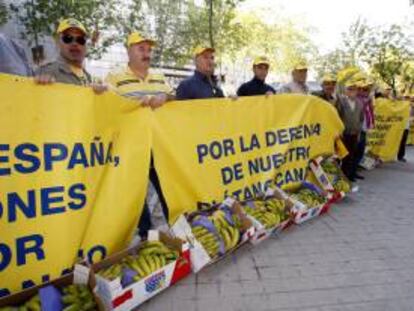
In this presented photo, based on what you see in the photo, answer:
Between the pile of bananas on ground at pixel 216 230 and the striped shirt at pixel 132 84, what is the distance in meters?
1.25

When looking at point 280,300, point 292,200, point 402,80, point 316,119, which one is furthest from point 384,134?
point 402,80

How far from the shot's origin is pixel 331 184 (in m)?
5.73

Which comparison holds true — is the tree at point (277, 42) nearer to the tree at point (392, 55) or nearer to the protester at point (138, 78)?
the tree at point (392, 55)

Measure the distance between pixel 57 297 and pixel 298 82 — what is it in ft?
16.3

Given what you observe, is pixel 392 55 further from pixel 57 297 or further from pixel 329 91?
pixel 57 297

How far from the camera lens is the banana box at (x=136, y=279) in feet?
9.20

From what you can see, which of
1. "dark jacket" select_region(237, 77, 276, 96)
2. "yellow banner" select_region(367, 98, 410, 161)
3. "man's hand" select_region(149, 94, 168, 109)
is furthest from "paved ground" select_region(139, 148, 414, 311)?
"yellow banner" select_region(367, 98, 410, 161)

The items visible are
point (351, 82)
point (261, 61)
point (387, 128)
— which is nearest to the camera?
point (261, 61)

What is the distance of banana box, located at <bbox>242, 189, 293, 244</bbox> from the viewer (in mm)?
4227

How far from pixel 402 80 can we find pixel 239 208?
61.7 ft

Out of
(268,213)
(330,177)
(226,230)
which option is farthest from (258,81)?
(226,230)

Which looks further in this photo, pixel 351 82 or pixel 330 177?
pixel 351 82

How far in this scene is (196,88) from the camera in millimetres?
4609

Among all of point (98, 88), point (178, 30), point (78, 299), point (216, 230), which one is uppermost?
point (178, 30)
